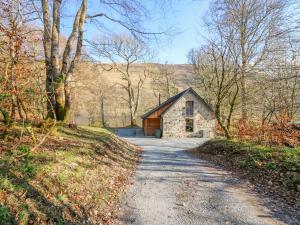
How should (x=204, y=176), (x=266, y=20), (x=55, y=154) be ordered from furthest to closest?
(x=266, y=20) → (x=204, y=176) → (x=55, y=154)

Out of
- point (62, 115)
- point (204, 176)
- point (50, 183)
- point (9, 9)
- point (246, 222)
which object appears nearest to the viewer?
point (246, 222)

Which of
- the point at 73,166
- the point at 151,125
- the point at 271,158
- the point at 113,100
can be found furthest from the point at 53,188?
the point at 113,100

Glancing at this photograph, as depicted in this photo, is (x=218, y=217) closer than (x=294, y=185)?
Yes

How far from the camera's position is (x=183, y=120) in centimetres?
2947

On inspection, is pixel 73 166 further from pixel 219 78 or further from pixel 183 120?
pixel 183 120

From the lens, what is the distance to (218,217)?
164 inches

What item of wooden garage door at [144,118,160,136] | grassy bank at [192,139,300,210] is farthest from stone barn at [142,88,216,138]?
A: grassy bank at [192,139,300,210]

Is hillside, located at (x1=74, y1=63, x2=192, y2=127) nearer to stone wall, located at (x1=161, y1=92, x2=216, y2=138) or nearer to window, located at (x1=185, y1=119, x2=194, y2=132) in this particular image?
stone wall, located at (x1=161, y1=92, x2=216, y2=138)

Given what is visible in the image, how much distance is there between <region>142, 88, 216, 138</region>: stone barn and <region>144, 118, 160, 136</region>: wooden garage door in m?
1.71

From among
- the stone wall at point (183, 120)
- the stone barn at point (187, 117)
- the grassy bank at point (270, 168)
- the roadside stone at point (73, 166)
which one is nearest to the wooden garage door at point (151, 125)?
the stone barn at point (187, 117)

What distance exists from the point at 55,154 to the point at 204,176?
4.61m

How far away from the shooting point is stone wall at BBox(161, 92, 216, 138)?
29234 millimetres

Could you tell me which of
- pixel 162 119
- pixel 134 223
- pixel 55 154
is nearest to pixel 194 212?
pixel 134 223

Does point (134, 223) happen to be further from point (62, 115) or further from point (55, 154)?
point (62, 115)
